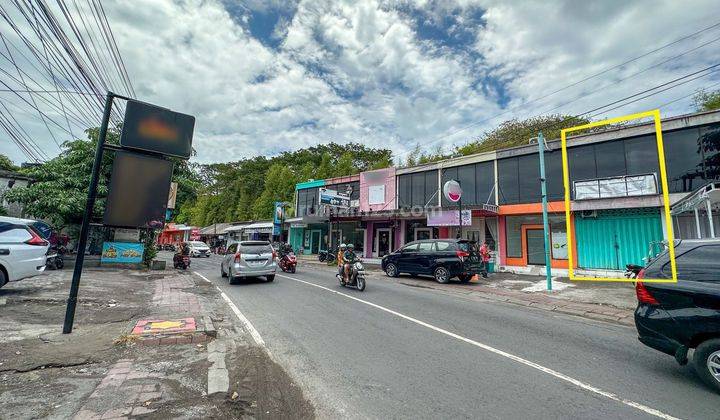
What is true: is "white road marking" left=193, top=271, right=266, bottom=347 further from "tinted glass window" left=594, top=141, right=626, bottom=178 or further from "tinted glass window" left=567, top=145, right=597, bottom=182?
"tinted glass window" left=594, top=141, right=626, bottom=178

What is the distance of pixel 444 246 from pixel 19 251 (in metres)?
13.0

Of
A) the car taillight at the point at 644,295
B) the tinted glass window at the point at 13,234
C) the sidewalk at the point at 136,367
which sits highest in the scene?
the tinted glass window at the point at 13,234

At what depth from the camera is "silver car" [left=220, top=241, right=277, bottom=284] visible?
12242 mm

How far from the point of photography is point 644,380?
13.6 ft

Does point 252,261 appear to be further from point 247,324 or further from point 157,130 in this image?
point 157,130

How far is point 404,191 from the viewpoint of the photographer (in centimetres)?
2292

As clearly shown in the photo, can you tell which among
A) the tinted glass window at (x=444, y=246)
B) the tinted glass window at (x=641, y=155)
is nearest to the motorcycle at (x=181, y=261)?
the tinted glass window at (x=444, y=246)

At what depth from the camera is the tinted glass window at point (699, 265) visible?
4.04 metres

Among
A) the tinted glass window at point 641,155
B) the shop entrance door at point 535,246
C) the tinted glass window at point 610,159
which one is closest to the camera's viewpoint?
the tinted glass window at point 641,155

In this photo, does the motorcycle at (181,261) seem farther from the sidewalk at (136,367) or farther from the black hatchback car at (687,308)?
the black hatchback car at (687,308)

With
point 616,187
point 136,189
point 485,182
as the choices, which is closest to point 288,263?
point 136,189

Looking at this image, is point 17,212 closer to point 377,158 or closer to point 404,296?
point 404,296

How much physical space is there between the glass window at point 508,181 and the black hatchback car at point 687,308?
44.6ft

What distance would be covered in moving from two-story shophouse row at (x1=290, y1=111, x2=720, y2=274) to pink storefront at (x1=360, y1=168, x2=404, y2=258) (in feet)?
0.46
